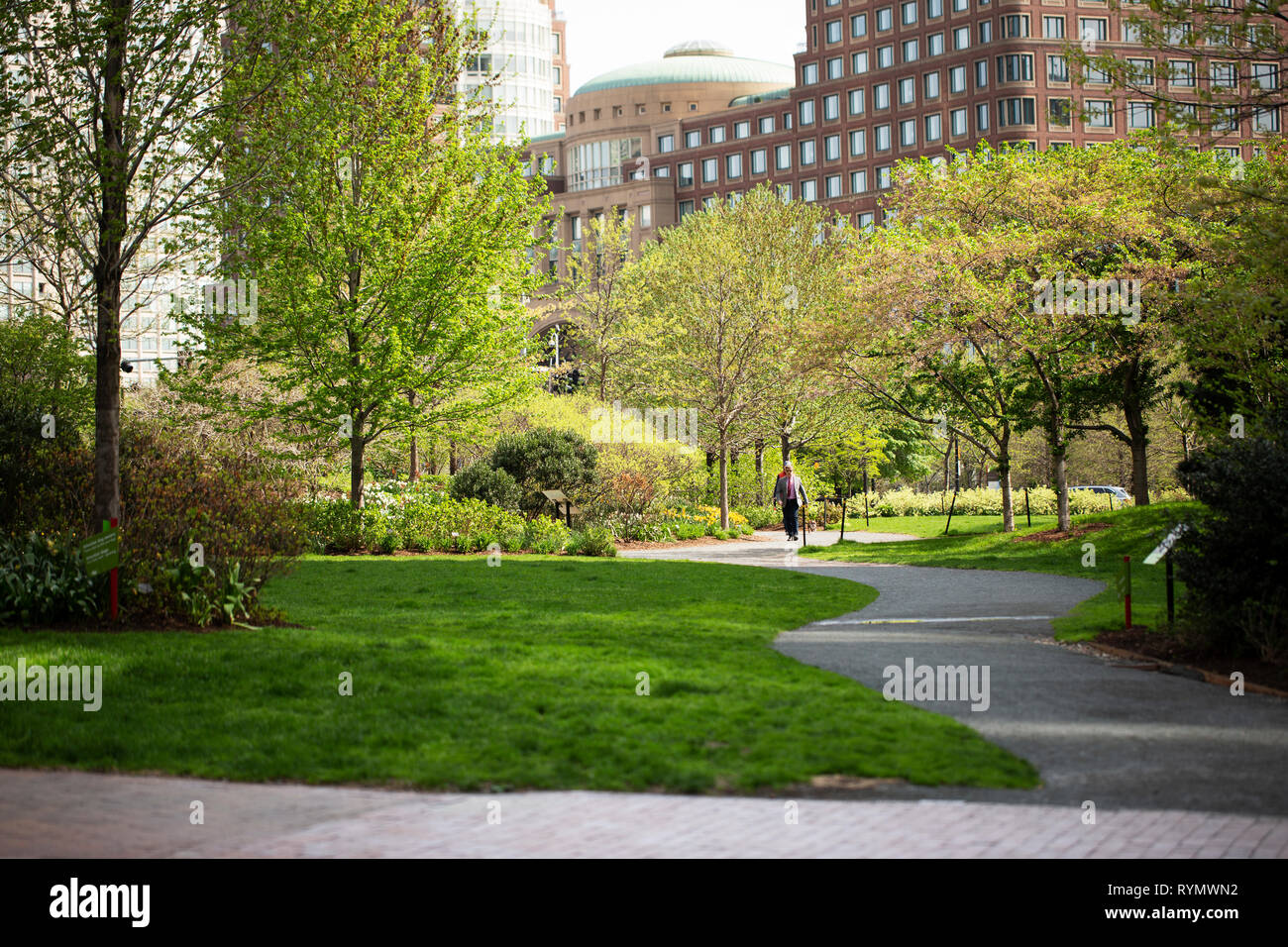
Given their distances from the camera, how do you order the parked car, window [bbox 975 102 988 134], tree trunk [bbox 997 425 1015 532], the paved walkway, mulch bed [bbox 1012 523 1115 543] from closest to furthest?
the paved walkway < mulch bed [bbox 1012 523 1115 543] < tree trunk [bbox 997 425 1015 532] < the parked car < window [bbox 975 102 988 134]

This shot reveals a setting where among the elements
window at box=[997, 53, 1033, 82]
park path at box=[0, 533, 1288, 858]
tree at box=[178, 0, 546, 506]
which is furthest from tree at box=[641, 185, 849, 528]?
window at box=[997, 53, 1033, 82]

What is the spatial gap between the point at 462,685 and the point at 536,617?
177 inches

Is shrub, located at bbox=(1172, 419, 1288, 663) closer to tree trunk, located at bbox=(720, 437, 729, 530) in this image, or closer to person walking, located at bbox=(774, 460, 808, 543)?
person walking, located at bbox=(774, 460, 808, 543)

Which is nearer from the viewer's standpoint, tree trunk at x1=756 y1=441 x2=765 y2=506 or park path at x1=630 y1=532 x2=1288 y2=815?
park path at x1=630 y1=532 x2=1288 y2=815

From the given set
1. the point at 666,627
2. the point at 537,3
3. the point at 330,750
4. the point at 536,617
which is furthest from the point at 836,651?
the point at 537,3

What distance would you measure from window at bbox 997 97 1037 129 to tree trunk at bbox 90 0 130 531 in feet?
266

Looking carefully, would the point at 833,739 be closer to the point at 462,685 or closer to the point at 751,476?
the point at 462,685

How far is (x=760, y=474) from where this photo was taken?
1686 inches

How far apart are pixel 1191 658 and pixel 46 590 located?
37.5 ft

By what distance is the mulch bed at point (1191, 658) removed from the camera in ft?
34.3

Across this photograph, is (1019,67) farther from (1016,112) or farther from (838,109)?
(838,109)

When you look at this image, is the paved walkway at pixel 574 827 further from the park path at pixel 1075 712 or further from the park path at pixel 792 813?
the park path at pixel 1075 712

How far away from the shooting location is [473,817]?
21.3 feet

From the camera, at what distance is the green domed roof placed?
113938 mm
